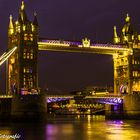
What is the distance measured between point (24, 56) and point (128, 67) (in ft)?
82.7

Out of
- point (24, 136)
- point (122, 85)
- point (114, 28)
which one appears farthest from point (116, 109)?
point (24, 136)

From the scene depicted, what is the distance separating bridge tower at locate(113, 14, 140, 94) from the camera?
4237 inches

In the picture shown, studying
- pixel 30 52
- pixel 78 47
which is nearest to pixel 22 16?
pixel 30 52

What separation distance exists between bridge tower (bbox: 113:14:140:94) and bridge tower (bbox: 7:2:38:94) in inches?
852

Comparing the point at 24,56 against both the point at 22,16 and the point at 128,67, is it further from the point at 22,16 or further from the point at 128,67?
the point at 128,67

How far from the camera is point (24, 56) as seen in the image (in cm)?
9488

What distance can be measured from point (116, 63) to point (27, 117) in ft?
99.3

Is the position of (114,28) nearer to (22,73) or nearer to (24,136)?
(22,73)

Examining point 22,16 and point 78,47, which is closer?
point 22,16

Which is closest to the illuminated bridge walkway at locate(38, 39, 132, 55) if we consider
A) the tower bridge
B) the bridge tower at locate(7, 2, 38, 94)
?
the tower bridge

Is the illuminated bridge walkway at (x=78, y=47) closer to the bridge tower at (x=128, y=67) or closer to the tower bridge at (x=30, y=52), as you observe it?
the tower bridge at (x=30, y=52)

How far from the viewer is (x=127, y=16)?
115750 mm

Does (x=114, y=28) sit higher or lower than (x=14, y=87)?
higher

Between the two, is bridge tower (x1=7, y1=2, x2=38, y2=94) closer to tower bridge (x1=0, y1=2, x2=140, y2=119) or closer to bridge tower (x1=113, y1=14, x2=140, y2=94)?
tower bridge (x1=0, y1=2, x2=140, y2=119)
